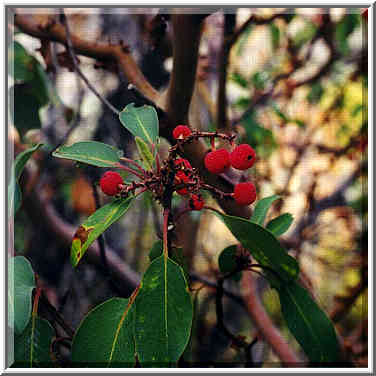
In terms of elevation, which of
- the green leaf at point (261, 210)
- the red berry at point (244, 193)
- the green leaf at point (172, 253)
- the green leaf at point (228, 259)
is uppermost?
the red berry at point (244, 193)

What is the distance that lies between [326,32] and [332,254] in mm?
595

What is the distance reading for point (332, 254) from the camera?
1202 millimetres

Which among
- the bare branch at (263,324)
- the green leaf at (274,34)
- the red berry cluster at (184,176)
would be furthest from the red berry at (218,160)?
the green leaf at (274,34)

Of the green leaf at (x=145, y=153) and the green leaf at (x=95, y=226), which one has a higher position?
the green leaf at (x=145, y=153)

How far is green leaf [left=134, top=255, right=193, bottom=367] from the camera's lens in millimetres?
442

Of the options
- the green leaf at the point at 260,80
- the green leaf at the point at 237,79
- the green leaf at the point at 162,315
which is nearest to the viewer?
the green leaf at the point at 162,315

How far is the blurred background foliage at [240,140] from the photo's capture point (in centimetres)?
71

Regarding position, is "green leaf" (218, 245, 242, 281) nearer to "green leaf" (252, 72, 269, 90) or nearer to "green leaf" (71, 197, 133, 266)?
"green leaf" (71, 197, 133, 266)

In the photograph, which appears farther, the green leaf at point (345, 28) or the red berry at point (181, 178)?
the green leaf at point (345, 28)

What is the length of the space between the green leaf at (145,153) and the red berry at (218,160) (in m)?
0.07

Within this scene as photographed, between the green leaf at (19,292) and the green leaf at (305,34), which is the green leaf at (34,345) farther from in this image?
A: the green leaf at (305,34)

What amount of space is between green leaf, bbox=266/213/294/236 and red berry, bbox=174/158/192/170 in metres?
0.16

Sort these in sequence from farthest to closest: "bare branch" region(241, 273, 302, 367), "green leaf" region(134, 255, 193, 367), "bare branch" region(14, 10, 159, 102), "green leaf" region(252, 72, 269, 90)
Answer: "green leaf" region(252, 72, 269, 90) < "bare branch" region(241, 273, 302, 367) < "bare branch" region(14, 10, 159, 102) < "green leaf" region(134, 255, 193, 367)

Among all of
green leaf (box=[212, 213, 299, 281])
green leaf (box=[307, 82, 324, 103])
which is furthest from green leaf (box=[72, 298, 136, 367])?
green leaf (box=[307, 82, 324, 103])
